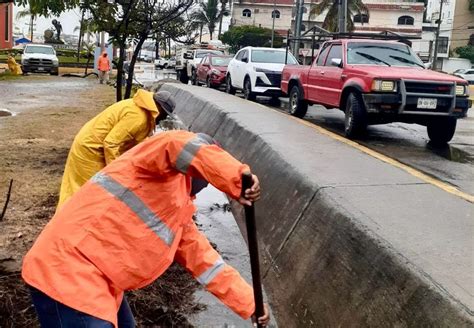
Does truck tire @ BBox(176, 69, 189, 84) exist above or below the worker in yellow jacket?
below

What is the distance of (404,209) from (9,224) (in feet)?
12.4

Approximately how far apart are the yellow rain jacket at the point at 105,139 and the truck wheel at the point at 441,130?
6.62 meters

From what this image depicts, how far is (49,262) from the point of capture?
228 centimetres

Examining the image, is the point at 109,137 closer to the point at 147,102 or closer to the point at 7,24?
the point at 147,102

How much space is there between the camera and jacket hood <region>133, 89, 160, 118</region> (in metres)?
3.93

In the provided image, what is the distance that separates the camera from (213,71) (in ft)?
69.4

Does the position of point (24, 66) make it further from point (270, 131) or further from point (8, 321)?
point (8, 321)

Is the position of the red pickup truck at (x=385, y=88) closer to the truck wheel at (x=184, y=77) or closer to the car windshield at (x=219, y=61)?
the car windshield at (x=219, y=61)

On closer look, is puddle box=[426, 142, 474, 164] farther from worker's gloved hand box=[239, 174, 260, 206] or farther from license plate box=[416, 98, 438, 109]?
worker's gloved hand box=[239, 174, 260, 206]

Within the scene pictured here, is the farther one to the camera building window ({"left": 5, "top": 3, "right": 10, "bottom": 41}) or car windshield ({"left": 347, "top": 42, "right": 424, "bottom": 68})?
building window ({"left": 5, "top": 3, "right": 10, "bottom": 41})

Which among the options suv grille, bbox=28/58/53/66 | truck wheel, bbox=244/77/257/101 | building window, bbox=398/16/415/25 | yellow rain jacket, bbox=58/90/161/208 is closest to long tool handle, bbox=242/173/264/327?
yellow rain jacket, bbox=58/90/161/208

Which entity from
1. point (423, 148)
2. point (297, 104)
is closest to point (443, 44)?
point (297, 104)

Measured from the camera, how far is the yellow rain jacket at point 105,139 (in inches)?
167

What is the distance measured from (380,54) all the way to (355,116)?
1652mm
